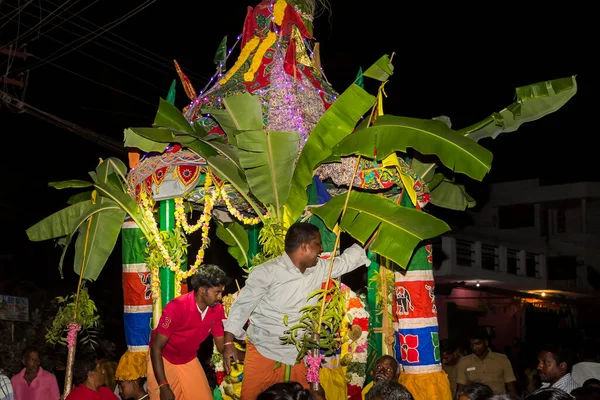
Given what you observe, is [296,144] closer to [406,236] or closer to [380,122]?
[380,122]

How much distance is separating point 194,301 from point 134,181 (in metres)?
1.90

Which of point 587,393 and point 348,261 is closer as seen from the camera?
point 587,393

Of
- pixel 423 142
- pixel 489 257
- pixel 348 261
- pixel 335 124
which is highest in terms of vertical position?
pixel 335 124

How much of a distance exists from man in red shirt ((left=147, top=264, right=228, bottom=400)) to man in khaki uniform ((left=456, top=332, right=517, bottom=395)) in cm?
447

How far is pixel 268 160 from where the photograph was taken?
8.08 m

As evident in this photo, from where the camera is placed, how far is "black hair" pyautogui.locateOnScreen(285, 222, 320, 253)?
24.5ft

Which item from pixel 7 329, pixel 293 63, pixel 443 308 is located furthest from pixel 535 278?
pixel 293 63

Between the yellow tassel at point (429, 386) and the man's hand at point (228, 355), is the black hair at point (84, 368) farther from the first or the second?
the yellow tassel at point (429, 386)

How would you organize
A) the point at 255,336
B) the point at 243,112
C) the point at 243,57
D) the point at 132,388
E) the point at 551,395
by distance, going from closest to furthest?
the point at 551,395, the point at 255,336, the point at 243,112, the point at 243,57, the point at 132,388

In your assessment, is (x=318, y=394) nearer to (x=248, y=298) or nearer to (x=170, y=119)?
(x=248, y=298)

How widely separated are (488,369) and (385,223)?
4.70 meters

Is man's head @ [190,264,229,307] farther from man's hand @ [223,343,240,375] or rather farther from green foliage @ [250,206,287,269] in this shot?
man's hand @ [223,343,240,375]

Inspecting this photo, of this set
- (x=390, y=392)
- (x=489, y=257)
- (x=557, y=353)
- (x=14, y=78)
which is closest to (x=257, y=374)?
(x=390, y=392)

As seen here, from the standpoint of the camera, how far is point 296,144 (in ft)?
26.5
